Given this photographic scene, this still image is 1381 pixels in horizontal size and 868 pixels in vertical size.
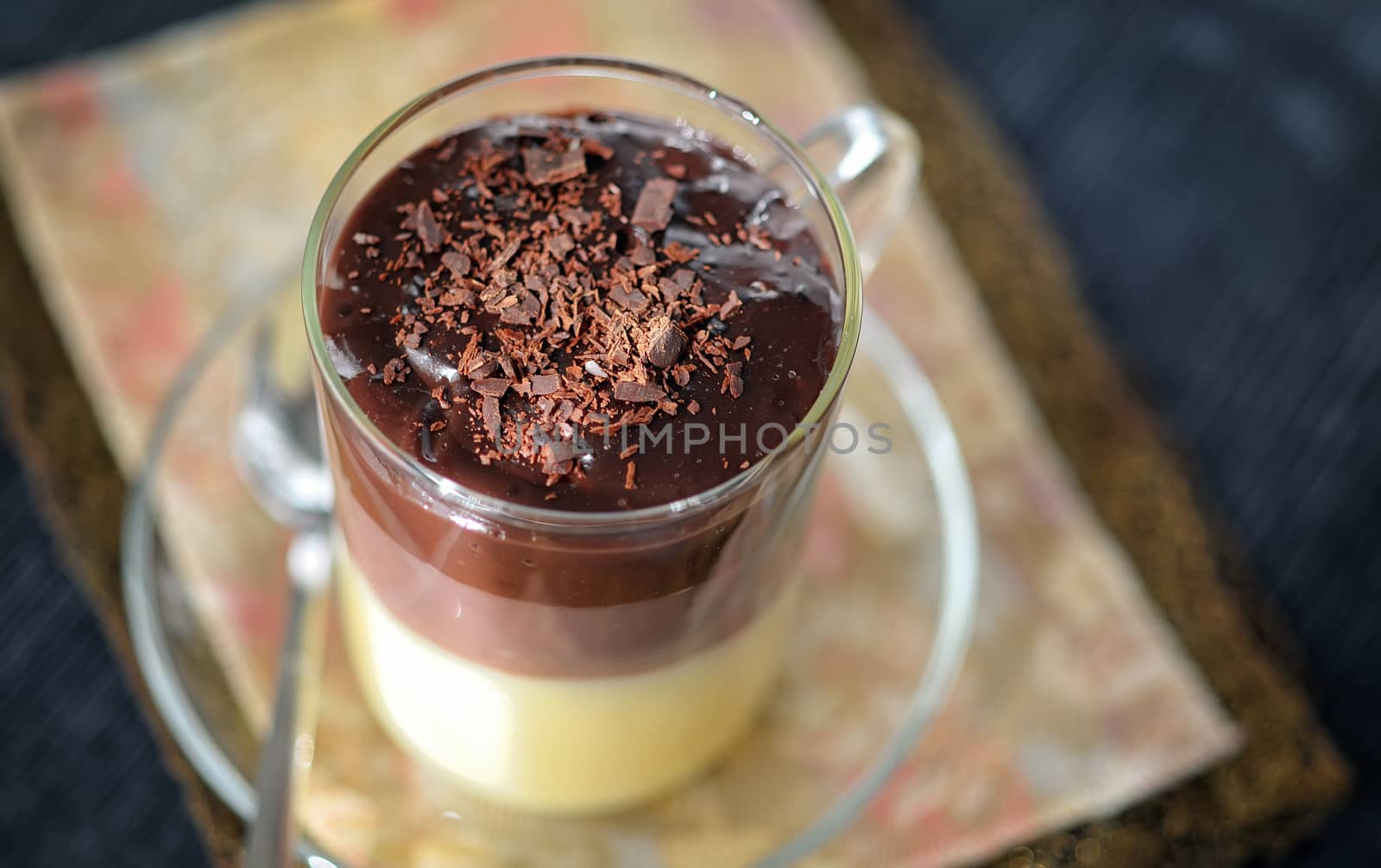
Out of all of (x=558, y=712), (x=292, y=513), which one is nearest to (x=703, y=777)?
(x=558, y=712)

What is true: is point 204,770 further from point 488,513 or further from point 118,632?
point 488,513

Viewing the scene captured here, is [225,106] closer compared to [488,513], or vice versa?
[488,513]

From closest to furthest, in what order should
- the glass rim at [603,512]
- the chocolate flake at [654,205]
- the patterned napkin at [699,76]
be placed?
1. the glass rim at [603,512]
2. the chocolate flake at [654,205]
3. the patterned napkin at [699,76]

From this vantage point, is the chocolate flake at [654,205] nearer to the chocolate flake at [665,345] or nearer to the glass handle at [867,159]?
the chocolate flake at [665,345]

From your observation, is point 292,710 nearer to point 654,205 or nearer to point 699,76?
point 654,205

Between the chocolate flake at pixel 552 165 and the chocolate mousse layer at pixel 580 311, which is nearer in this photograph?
the chocolate mousse layer at pixel 580 311

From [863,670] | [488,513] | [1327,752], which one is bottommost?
[863,670]

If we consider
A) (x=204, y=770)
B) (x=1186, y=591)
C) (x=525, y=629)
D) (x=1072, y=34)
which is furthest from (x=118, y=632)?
(x=1072, y=34)

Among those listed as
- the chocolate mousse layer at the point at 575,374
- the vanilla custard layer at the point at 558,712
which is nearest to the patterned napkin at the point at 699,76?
the vanilla custard layer at the point at 558,712
